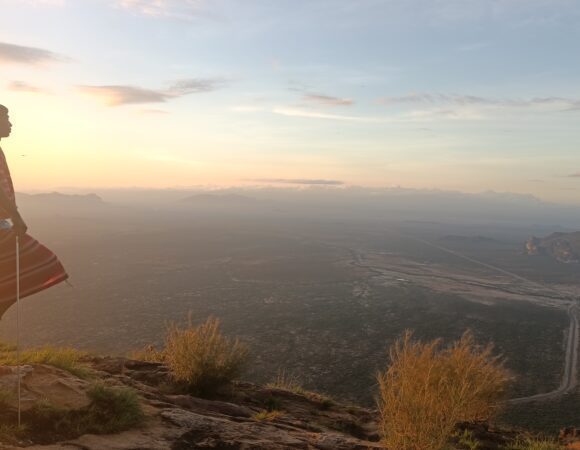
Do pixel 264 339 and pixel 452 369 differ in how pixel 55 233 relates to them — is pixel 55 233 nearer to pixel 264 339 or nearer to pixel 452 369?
pixel 264 339

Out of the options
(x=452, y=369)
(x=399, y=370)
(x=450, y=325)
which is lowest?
(x=450, y=325)

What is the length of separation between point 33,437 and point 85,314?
52.8 m

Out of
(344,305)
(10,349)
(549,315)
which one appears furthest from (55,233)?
(10,349)

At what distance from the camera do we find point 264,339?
46.7 metres

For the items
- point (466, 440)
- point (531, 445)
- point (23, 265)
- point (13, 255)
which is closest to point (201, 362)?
point (23, 265)

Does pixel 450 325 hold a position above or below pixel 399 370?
below

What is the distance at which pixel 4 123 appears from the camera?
16.0ft

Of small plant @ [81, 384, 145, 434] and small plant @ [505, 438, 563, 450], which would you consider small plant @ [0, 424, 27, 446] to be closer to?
small plant @ [81, 384, 145, 434]

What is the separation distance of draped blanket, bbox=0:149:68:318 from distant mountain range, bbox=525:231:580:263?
165 m

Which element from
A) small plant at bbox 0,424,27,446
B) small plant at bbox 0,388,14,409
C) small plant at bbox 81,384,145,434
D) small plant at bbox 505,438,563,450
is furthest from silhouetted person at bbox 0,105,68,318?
small plant at bbox 505,438,563,450

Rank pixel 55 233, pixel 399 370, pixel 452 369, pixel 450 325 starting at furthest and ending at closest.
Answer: pixel 55 233 < pixel 450 325 < pixel 452 369 < pixel 399 370

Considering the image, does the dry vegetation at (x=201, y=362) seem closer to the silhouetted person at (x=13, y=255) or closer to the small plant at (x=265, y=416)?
the small plant at (x=265, y=416)

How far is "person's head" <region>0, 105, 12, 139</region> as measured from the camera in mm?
4852

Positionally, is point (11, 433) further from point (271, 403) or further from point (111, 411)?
point (271, 403)
